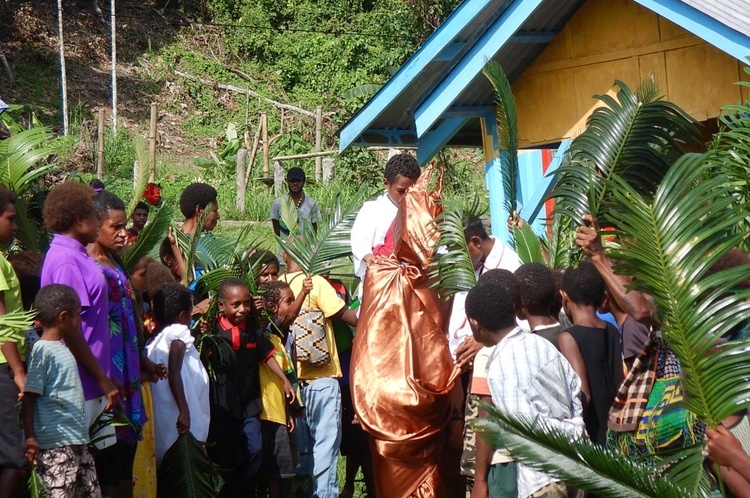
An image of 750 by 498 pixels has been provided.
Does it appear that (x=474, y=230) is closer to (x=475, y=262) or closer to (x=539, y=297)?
(x=475, y=262)

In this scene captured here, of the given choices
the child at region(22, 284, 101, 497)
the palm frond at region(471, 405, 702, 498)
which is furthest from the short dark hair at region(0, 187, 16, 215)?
the palm frond at region(471, 405, 702, 498)

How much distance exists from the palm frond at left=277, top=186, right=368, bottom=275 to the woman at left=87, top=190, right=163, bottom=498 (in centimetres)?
182

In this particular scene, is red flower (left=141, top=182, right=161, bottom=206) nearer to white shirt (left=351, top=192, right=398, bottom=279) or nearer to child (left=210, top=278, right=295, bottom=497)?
child (left=210, top=278, right=295, bottom=497)

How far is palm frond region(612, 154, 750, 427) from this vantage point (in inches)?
154

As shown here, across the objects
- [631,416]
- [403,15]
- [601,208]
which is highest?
[403,15]

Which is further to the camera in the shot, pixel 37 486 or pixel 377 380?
pixel 377 380

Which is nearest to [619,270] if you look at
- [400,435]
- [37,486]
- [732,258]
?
[732,258]

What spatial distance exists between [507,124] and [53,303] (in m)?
3.23

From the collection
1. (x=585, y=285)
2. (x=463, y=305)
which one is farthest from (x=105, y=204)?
(x=585, y=285)

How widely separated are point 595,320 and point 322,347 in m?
2.34

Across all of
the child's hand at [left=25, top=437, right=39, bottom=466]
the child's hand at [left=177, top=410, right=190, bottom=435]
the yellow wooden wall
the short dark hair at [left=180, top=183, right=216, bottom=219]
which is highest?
the yellow wooden wall

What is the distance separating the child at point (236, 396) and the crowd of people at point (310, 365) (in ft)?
0.03

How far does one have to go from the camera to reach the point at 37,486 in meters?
5.41

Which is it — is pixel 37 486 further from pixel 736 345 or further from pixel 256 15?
pixel 256 15
